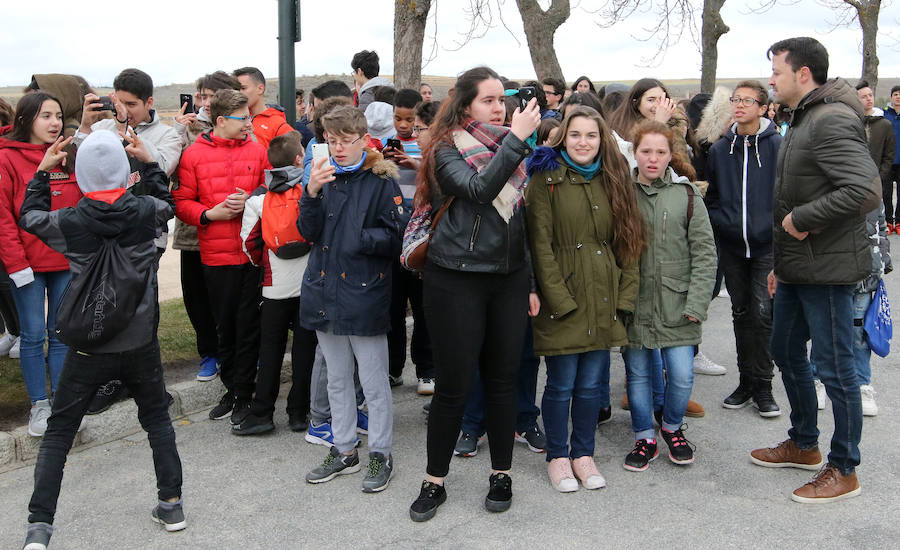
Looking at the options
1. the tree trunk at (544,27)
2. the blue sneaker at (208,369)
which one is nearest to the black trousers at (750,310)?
the blue sneaker at (208,369)

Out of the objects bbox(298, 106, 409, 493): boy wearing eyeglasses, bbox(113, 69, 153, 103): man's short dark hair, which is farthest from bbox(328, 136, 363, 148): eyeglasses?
bbox(113, 69, 153, 103): man's short dark hair

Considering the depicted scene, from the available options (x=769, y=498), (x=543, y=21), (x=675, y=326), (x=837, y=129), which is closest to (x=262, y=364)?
(x=675, y=326)

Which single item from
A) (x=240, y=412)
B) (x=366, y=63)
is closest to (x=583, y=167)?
(x=240, y=412)

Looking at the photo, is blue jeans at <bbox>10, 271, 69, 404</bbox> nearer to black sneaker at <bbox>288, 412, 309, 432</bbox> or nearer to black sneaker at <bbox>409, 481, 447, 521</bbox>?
black sneaker at <bbox>288, 412, 309, 432</bbox>

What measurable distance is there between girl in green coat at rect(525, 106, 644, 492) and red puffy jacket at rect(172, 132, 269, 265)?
1.92 meters

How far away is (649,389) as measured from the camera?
444 cm

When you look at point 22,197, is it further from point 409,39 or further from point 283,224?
point 409,39

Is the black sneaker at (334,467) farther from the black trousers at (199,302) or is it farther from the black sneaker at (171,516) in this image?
the black trousers at (199,302)

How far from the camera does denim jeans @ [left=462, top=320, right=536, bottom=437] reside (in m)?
4.57

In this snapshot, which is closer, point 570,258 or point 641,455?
point 570,258

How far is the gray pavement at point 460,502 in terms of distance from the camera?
11.7 ft

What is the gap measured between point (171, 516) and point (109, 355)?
2.54 ft

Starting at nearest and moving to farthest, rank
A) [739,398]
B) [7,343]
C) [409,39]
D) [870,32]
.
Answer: [739,398] → [7,343] → [409,39] → [870,32]

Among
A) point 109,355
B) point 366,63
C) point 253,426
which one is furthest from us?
point 366,63
